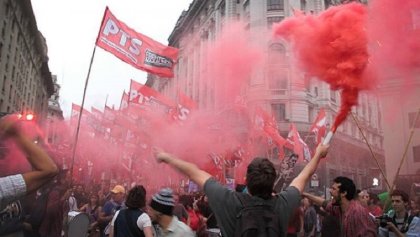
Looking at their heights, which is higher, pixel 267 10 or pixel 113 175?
pixel 267 10

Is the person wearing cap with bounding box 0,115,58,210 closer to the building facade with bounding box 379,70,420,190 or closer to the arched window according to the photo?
the building facade with bounding box 379,70,420,190

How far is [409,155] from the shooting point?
18906 mm

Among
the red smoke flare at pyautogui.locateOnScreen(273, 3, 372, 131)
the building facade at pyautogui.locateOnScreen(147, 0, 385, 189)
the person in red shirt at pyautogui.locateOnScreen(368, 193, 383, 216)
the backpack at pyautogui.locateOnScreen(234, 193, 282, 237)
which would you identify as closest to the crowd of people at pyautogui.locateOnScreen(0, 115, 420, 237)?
the backpack at pyautogui.locateOnScreen(234, 193, 282, 237)

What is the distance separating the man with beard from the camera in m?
3.99

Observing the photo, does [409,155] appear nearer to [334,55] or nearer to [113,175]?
[334,55]

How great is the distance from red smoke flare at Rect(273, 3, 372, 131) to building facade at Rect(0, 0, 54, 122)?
24931 millimetres

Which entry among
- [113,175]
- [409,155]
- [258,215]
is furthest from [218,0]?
[258,215]

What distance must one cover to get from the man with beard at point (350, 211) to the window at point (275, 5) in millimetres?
32793

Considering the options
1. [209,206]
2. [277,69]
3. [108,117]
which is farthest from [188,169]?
[277,69]

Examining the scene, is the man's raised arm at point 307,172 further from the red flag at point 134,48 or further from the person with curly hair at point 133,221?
the red flag at point 134,48

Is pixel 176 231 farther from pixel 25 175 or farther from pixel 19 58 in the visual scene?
pixel 19 58

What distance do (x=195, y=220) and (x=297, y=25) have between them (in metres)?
4.64

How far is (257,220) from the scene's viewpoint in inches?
94.7

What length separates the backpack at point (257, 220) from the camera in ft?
7.77
